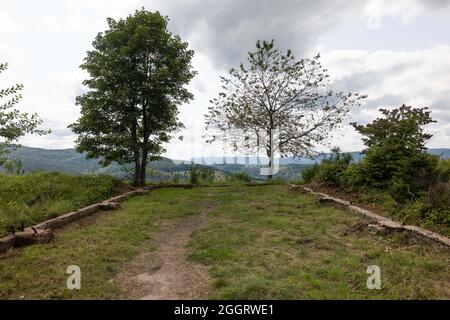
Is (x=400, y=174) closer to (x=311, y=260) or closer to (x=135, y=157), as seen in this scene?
(x=311, y=260)

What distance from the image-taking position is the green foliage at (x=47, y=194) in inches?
321

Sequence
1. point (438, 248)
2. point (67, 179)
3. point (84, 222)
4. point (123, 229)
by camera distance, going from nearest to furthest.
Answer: point (438, 248)
point (123, 229)
point (84, 222)
point (67, 179)

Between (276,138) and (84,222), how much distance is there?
1465 centimetres

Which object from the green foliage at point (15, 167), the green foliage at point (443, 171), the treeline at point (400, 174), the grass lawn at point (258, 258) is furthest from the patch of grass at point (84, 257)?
the green foliage at point (15, 167)

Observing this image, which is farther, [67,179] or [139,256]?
[67,179]

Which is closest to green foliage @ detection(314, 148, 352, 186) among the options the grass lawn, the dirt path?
the grass lawn

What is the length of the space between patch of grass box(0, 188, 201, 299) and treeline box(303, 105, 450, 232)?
567 centimetres

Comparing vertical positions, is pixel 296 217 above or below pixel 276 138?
below

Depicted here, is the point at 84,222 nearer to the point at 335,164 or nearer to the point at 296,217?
the point at 296,217

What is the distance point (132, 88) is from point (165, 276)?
38.9 ft

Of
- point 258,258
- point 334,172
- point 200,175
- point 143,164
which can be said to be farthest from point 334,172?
point 258,258
